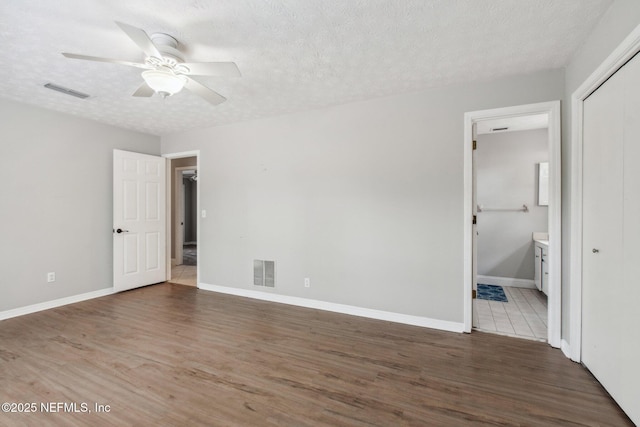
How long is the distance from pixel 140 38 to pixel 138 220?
3.49m

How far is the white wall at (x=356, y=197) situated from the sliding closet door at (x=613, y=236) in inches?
33.0

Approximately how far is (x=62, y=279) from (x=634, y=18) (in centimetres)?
575

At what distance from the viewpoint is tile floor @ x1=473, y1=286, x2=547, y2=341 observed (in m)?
2.92

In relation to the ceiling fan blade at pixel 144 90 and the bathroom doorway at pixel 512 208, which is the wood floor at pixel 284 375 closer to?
the bathroom doorway at pixel 512 208

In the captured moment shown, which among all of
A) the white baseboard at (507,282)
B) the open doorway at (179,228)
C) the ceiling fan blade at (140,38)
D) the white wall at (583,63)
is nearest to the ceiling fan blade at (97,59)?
the ceiling fan blade at (140,38)

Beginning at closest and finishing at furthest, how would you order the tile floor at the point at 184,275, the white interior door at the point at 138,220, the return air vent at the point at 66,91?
1. the return air vent at the point at 66,91
2. the white interior door at the point at 138,220
3. the tile floor at the point at 184,275

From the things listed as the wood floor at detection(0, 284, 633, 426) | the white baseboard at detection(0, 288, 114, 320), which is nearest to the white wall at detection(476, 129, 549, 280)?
the wood floor at detection(0, 284, 633, 426)

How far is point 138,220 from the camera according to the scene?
4465 millimetres

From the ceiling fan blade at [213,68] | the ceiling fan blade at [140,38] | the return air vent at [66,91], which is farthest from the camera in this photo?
the return air vent at [66,91]

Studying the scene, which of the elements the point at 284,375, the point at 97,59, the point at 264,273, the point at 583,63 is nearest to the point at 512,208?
the point at 583,63

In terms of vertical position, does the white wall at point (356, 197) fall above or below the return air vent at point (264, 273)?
above

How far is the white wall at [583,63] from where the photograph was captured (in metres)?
A: 1.63

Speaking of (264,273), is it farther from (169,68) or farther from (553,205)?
(553,205)

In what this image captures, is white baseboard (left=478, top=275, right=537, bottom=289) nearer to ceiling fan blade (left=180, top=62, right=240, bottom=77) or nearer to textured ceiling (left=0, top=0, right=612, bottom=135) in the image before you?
textured ceiling (left=0, top=0, right=612, bottom=135)
